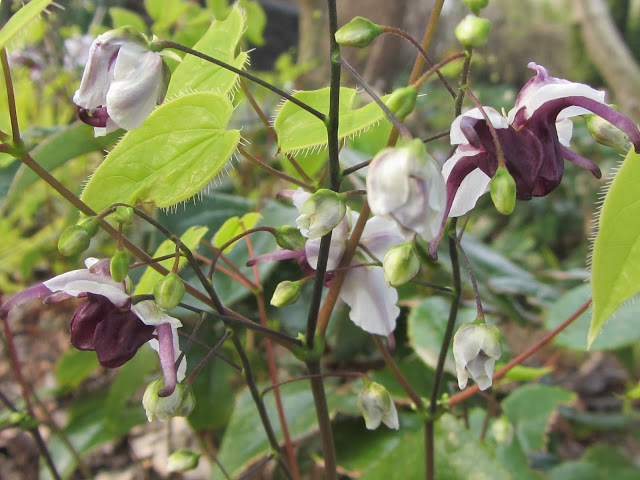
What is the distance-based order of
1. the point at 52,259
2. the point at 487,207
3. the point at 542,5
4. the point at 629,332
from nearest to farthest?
the point at 629,332, the point at 52,259, the point at 487,207, the point at 542,5

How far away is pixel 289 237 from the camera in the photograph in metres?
0.44

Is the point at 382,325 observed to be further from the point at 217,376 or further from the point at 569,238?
the point at 569,238

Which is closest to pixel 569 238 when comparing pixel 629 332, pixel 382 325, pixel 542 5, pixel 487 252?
pixel 487 252

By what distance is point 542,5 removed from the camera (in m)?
7.50

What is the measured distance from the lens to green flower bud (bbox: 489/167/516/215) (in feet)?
1.02

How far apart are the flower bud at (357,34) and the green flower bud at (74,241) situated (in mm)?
204

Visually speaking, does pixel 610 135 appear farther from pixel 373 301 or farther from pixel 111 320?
pixel 111 320

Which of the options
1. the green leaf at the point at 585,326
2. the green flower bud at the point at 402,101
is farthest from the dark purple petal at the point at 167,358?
the green leaf at the point at 585,326

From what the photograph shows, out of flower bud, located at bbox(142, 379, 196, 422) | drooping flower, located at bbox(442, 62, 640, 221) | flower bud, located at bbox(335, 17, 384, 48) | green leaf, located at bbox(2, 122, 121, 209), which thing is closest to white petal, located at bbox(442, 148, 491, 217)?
drooping flower, located at bbox(442, 62, 640, 221)

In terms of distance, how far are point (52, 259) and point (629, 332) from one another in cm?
148

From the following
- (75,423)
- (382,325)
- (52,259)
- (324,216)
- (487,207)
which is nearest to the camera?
(324,216)

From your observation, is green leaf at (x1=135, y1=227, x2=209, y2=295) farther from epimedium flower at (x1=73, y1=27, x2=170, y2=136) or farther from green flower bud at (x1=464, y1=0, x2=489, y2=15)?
green flower bud at (x1=464, y1=0, x2=489, y2=15)

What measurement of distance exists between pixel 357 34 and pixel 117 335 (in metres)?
0.26

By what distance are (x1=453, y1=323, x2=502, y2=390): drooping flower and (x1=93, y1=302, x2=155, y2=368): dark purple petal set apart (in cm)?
22
